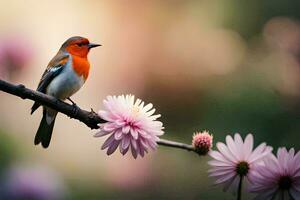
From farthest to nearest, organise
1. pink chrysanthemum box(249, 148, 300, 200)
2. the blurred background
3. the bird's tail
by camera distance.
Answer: the blurred background, the bird's tail, pink chrysanthemum box(249, 148, 300, 200)

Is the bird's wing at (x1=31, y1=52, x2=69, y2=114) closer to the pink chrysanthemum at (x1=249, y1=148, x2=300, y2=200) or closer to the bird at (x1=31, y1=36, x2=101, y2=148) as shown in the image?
the bird at (x1=31, y1=36, x2=101, y2=148)

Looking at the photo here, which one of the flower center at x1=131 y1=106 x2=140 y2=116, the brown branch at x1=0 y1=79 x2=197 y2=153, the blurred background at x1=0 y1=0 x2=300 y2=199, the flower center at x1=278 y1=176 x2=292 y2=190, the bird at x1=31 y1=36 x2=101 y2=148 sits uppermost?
the blurred background at x1=0 y1=0 x2=300 y2=199

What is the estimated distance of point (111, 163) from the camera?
4.42ft

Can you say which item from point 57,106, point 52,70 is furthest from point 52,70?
point 57,106

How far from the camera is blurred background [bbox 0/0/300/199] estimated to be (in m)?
1.26

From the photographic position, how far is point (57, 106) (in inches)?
14.9

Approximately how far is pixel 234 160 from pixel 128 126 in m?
0.06

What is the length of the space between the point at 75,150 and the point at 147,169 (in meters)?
0.17

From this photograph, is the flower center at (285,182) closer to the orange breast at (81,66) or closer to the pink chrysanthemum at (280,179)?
the pink chrysanthemum at (280,179)

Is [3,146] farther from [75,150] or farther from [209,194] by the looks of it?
[209,194]

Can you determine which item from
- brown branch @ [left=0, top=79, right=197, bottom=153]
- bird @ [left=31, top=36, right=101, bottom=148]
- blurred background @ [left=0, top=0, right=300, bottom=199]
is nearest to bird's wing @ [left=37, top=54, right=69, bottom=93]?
bird @ [left=31, top=36, right=101, bottom=148]

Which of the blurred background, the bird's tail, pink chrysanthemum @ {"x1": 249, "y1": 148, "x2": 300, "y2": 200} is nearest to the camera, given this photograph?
pink chrysanthemum @ {"x1": 249, "y1": 148, "x2": 300, "y2": 200}

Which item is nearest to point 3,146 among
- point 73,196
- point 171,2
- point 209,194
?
point 73,196

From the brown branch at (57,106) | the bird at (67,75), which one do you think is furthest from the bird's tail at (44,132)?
the brown branch at (57,106)
